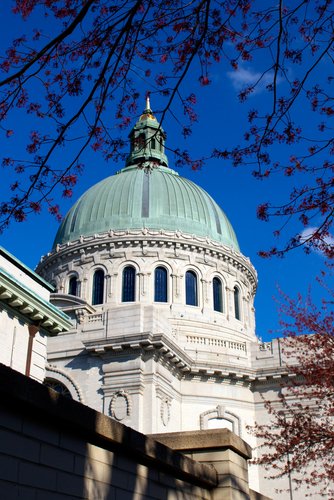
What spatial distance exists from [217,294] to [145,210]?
334 inches

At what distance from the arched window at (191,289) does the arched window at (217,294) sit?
1.70 m

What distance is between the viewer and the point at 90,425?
331 inches

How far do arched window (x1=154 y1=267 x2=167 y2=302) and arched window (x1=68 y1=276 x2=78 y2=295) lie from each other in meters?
6.00

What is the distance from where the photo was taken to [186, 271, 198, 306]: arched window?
158 ft

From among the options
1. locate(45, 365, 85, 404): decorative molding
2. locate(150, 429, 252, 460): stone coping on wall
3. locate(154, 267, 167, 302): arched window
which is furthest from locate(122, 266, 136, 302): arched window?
locate(150, 429, 252, 460): stone coping on wall

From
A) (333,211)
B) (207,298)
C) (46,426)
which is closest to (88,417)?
(46,426)

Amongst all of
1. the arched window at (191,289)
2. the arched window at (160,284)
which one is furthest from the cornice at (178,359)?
the arched window at (160,284)

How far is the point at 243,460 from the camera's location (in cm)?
1250

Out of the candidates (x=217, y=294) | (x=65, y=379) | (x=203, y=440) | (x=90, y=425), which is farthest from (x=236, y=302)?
(x=90, y=425)

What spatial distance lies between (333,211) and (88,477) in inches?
193

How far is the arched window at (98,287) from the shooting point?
158ft

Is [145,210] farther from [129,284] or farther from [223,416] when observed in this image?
[223,416]

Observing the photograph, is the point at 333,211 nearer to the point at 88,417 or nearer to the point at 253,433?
the point at 88,417

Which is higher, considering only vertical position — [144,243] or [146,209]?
[146,209]
